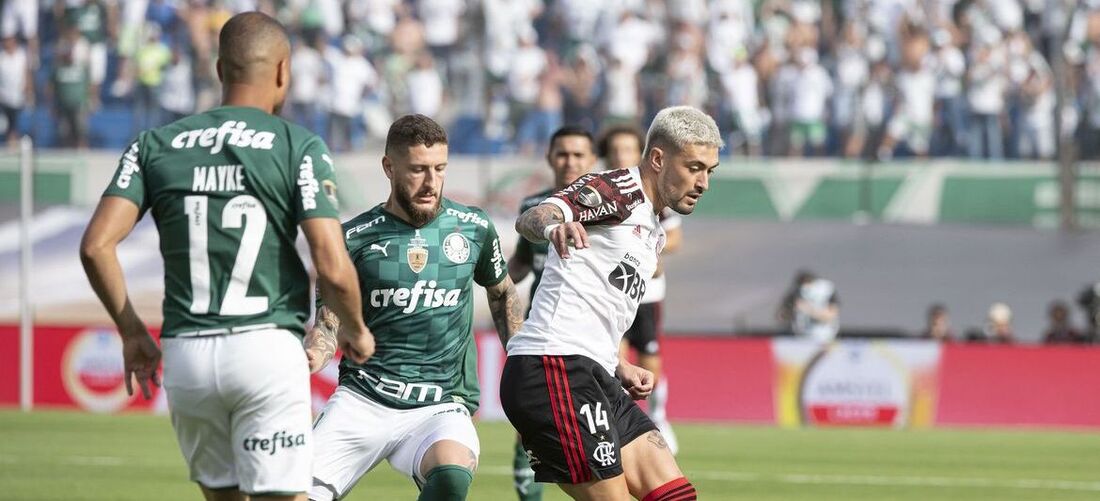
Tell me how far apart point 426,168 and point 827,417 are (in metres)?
12.6

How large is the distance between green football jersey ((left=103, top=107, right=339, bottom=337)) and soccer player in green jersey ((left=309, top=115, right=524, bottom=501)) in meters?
1.45

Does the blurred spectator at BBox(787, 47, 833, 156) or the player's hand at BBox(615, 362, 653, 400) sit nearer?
the player's hand at BBox(615, 362, 653, 400)

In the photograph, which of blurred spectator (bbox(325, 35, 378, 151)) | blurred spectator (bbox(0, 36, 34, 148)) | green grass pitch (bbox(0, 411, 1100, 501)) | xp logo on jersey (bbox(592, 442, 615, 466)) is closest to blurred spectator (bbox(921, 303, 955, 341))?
green grass pitch (bbox(0, 411, 1100, 501))

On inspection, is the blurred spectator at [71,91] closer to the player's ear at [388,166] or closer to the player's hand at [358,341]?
the player's ear at [388,166]

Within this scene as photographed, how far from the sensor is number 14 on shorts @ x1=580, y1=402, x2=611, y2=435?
20.6 ft

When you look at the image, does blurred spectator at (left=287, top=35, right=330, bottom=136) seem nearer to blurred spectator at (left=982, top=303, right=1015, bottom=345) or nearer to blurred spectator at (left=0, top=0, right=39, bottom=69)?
blurred spectator at (left=0, top=0, right=39, bottom=69)

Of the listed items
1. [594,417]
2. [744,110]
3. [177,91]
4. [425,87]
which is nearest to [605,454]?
[594,417]

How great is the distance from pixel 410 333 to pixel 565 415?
0.83 meters

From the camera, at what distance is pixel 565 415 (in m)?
6.27

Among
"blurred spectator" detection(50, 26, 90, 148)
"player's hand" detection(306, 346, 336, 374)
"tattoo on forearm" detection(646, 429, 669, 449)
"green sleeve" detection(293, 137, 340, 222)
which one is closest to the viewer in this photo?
"green sleeve" detection(293, 137, 340, 222)

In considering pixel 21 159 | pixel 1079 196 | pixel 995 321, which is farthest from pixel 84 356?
pixel 1079 196

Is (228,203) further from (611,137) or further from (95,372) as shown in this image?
(95,372)

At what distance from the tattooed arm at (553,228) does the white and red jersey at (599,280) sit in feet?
0.49

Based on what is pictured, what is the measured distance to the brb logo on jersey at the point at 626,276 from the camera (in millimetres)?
6336
